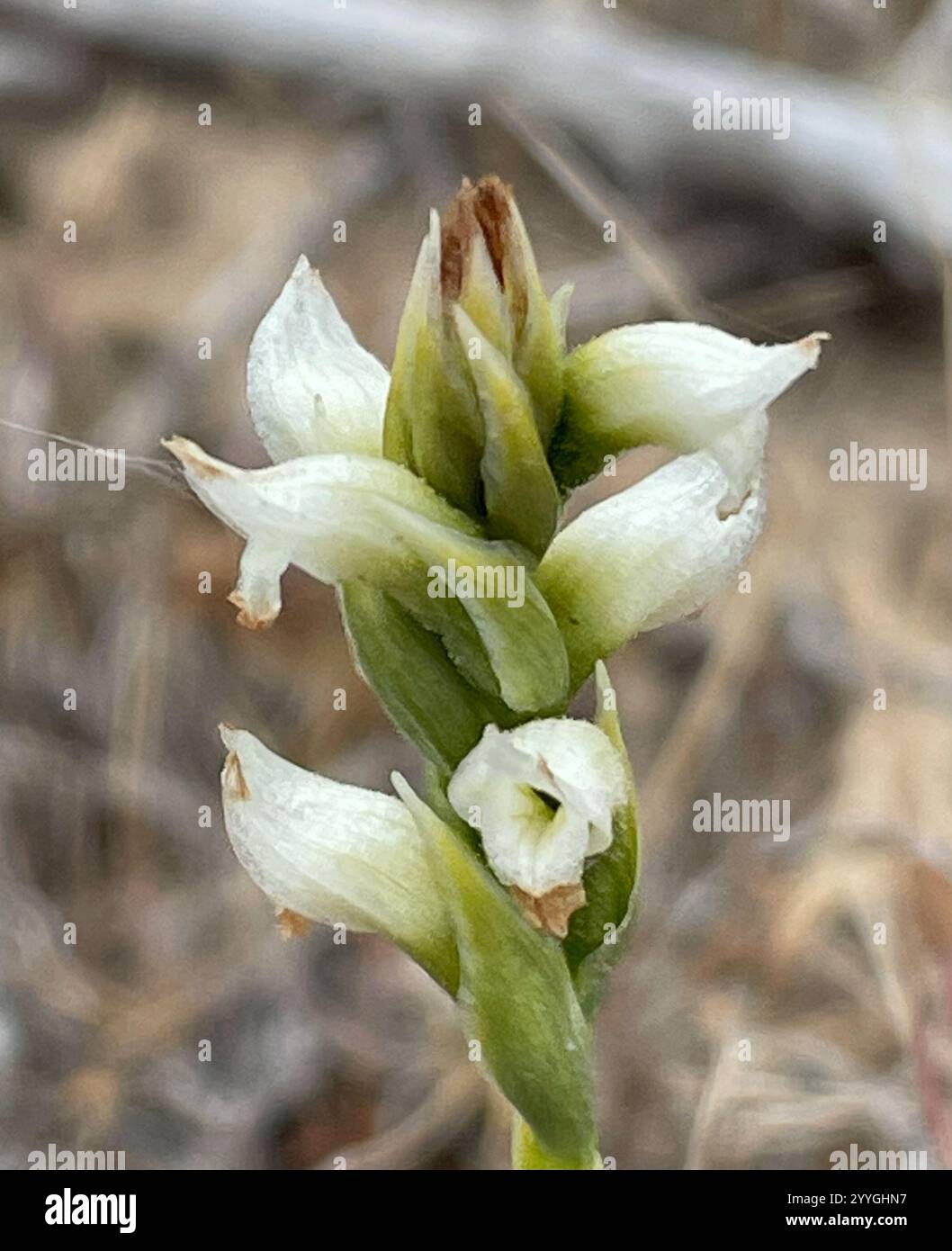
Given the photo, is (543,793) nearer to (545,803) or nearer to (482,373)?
(545,803)

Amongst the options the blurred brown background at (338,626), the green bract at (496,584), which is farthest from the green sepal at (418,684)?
the blurred brown background at (338,626)

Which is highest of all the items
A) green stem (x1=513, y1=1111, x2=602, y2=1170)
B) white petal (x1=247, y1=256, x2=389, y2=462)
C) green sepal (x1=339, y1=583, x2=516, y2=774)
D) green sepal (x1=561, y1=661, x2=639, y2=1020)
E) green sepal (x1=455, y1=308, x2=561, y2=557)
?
white petal (x1=247, y1=256, x2=389, y2=462)

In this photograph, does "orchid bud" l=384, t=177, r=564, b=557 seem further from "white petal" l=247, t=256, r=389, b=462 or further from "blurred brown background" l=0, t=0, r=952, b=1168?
"blurred brown background" l=0, t=0, r=952, b=1168

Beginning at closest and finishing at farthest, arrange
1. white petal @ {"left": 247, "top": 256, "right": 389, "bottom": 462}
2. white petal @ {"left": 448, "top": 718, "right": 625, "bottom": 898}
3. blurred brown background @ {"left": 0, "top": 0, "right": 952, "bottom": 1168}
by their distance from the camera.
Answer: white petal @ {"left": 448, "top": 718, "right": 625, "bottom": 898} → white petal @ {"left": 247, "top": 256, "right": 389, "bottom": 462} → blurred brown background @ {"left": 0, "top": 0, "right": 952, "bottom": 1168}

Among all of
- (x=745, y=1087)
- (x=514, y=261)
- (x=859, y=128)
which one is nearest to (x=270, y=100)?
(x=859, y=128)

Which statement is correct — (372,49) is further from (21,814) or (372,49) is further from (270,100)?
(21,814)

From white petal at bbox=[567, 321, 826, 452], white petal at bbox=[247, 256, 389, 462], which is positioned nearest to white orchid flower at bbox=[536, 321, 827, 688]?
white petal at bbox=[567, 321, 826, 452]

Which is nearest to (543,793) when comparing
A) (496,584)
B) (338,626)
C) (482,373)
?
(496,584)
